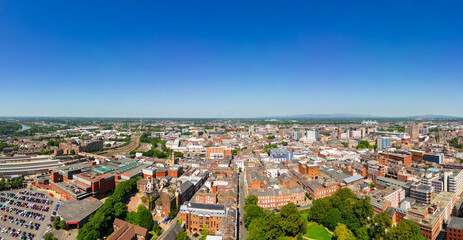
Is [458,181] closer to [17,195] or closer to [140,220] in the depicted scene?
[140,220]

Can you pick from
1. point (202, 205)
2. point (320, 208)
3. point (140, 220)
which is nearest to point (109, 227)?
point (140, 220)

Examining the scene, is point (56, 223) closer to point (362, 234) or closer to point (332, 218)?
point (332, 218)

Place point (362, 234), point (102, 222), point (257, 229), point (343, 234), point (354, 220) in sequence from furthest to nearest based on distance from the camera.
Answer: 1. point (354, 220)
2. point (102, 222)
3. point (362, 234)
4. point (257, 229)
5. point (343, 234)

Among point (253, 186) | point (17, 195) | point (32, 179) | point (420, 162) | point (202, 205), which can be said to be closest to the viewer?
point (202, 205)

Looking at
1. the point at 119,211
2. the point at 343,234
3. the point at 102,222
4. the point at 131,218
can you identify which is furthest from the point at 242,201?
the point at 102,222

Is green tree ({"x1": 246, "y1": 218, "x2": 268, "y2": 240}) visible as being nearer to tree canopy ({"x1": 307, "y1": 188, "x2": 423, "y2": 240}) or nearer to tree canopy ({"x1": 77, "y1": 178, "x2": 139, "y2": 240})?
tree canopy ({"x1": 307, "y1": 188, "x2": 423, "y2": 240})
